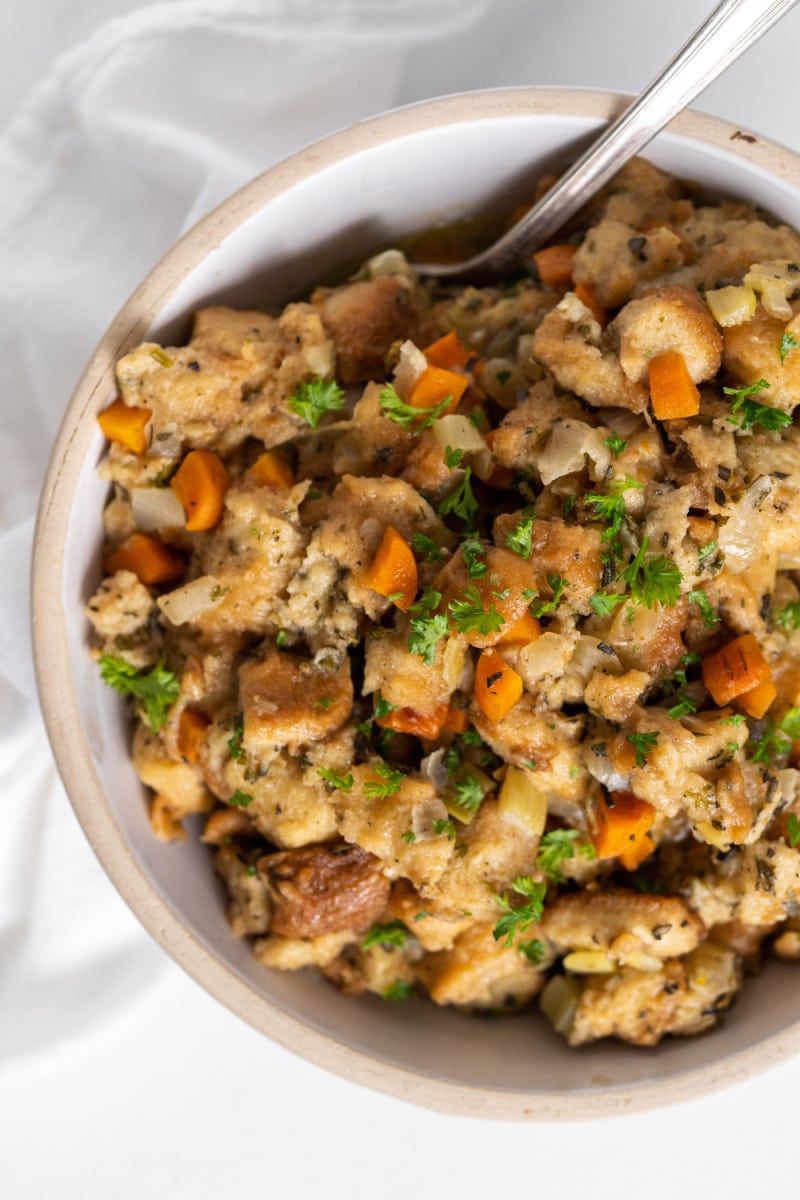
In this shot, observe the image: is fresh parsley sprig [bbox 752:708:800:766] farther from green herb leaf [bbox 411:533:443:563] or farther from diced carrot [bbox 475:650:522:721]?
green herb leaf [bbox 411:533:443:563]

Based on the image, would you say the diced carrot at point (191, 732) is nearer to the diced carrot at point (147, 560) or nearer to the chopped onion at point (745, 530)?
the diced carrot at point (147, 560)

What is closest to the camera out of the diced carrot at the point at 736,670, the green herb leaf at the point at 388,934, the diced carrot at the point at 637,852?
the diced carrot at the point at 736,670

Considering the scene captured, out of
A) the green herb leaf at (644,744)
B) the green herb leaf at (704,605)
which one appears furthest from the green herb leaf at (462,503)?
the green herb leaf at (644,744)

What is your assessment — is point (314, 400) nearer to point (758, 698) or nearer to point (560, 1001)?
point (758, 698)

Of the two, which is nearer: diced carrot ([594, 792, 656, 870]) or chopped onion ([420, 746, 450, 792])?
diced carrot ([594, 792, 656, 870])

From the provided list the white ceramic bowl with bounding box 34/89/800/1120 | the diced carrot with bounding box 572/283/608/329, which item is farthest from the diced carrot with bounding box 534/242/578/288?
the white ceramic bowl with bounding box 34/89/800/1120

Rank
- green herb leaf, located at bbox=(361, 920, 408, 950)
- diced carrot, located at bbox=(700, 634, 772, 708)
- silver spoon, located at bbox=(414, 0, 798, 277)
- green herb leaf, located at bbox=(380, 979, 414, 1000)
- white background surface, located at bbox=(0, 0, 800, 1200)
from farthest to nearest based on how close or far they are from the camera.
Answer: white background surface, located at bbox=(0, 0, 800, 1200)
green herb leaf, located at bbox=(380, 979, 414, 1000)
green herb leaf, located at bbox=(361, 920, 408, 950)
diced carrot, located at bbox=(700, 634, 772, 708)
silver spoon, located at bbox=(414, 0, 798, 277)

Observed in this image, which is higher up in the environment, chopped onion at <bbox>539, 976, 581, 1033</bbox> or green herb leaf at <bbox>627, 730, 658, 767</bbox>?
green herb leaf at <bbox>627, 730, 658, 767</bbox>
